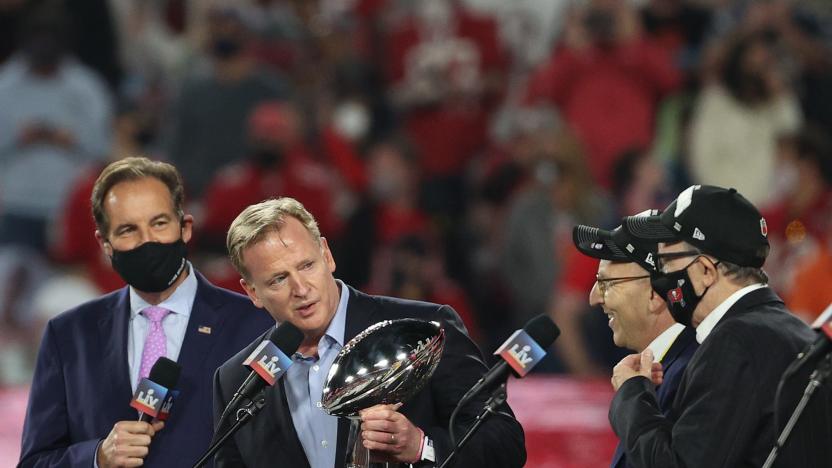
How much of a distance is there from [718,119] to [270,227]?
21.1 feet

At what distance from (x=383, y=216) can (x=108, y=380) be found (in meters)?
5.36

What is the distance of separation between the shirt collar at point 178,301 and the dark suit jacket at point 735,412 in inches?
53.0

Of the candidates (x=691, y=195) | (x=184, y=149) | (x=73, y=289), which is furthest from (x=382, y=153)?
(x=691, y=195)

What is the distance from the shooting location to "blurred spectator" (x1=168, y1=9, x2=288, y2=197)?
9164 millimetres

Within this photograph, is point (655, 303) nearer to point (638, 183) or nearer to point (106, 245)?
point (106, 245)

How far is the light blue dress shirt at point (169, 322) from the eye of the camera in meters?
3.87

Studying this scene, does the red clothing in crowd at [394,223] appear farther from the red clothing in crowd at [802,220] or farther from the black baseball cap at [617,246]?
the black baseball cap at [617,246]

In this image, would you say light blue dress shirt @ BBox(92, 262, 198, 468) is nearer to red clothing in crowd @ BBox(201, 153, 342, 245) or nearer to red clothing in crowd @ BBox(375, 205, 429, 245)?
red clothing in crowd @ BBox(201, 153, 342, 245)

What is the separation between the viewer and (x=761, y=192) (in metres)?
9.37

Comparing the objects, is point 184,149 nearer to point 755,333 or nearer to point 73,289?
point 73,289

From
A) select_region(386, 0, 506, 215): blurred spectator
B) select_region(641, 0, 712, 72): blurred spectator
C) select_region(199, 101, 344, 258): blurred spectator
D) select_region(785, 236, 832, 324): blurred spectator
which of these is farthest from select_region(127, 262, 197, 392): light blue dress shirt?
select_region(641, 0, 712, 72): blurred spectator

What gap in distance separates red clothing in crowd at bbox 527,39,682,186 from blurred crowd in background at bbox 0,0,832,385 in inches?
0.5

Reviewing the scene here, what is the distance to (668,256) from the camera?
3.22 metres

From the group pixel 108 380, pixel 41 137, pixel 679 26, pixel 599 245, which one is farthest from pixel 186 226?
pixel 679 26
